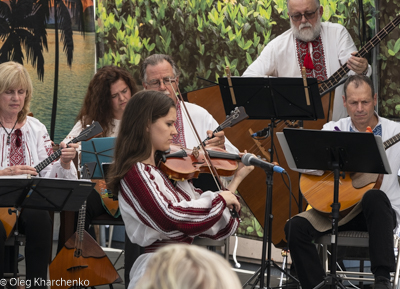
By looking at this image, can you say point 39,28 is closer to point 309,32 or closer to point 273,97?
point 309,32

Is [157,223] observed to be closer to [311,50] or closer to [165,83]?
[165,83]

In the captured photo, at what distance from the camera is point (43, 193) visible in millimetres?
3211

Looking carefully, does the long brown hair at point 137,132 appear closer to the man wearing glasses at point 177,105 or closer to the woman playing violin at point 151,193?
the woman playing violin at point 151,193

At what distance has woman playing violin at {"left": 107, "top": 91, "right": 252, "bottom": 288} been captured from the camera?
2.57 metres

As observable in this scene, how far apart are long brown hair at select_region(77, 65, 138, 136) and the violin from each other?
1.30m

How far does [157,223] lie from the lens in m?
2.56

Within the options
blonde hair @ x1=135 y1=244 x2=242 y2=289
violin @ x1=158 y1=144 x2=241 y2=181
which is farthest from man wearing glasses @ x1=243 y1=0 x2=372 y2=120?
blonde hair @ x1=135 y1=244 x2=242 y2=289

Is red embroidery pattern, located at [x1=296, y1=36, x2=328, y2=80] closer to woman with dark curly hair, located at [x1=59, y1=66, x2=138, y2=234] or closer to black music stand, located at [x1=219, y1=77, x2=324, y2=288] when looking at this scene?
black music stand, located at [x1=219, y1=77, x2=324, y2=288]

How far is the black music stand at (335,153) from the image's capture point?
2.95 meters

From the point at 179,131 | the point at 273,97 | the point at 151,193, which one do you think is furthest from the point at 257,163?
the point at 179,131

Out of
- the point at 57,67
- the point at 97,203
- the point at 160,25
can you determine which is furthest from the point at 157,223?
the point at 57,67

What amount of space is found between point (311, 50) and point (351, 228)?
1.46 m

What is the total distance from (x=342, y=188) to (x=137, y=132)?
1.34m

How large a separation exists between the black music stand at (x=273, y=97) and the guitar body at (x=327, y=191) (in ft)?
0.99
